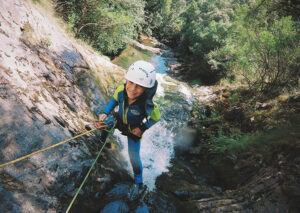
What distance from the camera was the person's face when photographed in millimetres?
5203

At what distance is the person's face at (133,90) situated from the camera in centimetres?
520

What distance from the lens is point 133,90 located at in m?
5.24

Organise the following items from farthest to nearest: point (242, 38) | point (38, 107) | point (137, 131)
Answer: point (242, 38), point (38, 107), point (137, 131)

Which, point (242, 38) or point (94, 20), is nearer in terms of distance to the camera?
point (242, 38)

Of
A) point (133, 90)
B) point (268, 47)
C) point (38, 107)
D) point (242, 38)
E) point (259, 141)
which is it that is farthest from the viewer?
point (242, 38)

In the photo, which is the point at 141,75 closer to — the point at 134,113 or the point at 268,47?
the point at 134,113

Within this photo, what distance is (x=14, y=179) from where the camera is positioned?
424 cm

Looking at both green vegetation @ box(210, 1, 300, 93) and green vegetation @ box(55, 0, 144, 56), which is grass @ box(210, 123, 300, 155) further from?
green vegetation @ box(55, 0, 144, 56)

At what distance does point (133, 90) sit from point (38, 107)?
5.87 ft

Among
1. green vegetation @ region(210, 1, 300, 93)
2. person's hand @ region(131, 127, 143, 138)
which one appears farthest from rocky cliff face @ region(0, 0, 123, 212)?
green vegetation @ region(210, 1, 300, 93)

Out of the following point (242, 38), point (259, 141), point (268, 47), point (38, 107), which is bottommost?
point (259, 141)

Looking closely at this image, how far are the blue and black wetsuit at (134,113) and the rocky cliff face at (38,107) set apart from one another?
32.9 inches

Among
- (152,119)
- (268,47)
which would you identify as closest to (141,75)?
(152,119)

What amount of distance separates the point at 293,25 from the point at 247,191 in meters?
8.76
